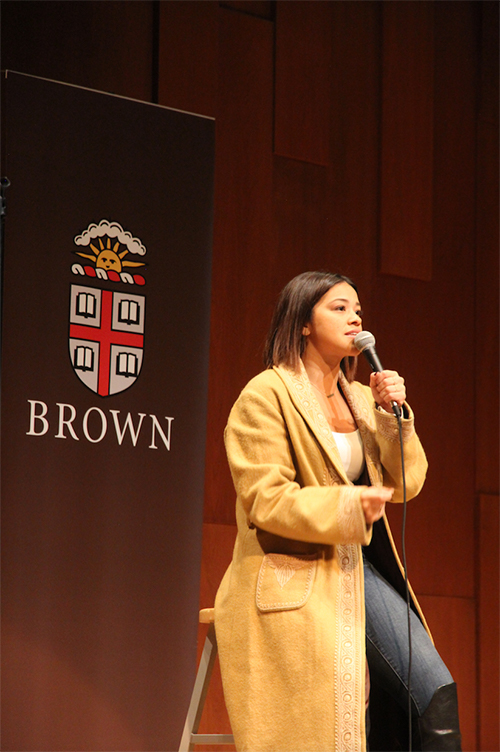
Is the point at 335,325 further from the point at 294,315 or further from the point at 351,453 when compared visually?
the point at 351,453

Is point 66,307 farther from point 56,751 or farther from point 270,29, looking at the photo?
point 270,29

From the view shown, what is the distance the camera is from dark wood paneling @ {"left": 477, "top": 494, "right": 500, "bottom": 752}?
3.72 m

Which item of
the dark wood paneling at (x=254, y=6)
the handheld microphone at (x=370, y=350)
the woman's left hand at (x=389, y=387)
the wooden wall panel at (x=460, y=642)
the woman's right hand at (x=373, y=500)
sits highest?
the dark wood paneling at (x=254, y=6)

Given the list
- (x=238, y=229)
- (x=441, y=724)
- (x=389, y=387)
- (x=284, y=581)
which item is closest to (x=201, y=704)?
(x=284, y=581)

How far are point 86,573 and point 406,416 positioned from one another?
1139 mm

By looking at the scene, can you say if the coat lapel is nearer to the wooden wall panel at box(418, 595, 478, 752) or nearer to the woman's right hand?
the woman's right hand

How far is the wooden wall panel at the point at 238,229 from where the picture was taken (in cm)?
346

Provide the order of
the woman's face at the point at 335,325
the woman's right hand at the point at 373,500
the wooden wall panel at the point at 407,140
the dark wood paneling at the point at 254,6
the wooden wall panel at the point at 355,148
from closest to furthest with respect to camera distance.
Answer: the woman's right hand at the point at 373,500
the woman's face at the point at 335,325
the dark wood paneling at the point at 254,6
the wooden wall panel at the point at 355,148
the wooden wall panel at the point at 407,140

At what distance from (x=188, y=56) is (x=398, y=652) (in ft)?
7.99

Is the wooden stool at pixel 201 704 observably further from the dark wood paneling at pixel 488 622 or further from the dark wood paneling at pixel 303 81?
the dark wood paneling at pixel 303 81

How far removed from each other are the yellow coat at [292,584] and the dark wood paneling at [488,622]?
6.70 ft

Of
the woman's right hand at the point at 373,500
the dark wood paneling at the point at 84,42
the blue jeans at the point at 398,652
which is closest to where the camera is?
the woman's right hand at the point at 373,500

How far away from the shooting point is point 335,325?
6.94ft

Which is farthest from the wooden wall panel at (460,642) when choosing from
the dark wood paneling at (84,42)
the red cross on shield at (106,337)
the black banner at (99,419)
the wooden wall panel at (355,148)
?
the dark wood paneling at (84,42)
